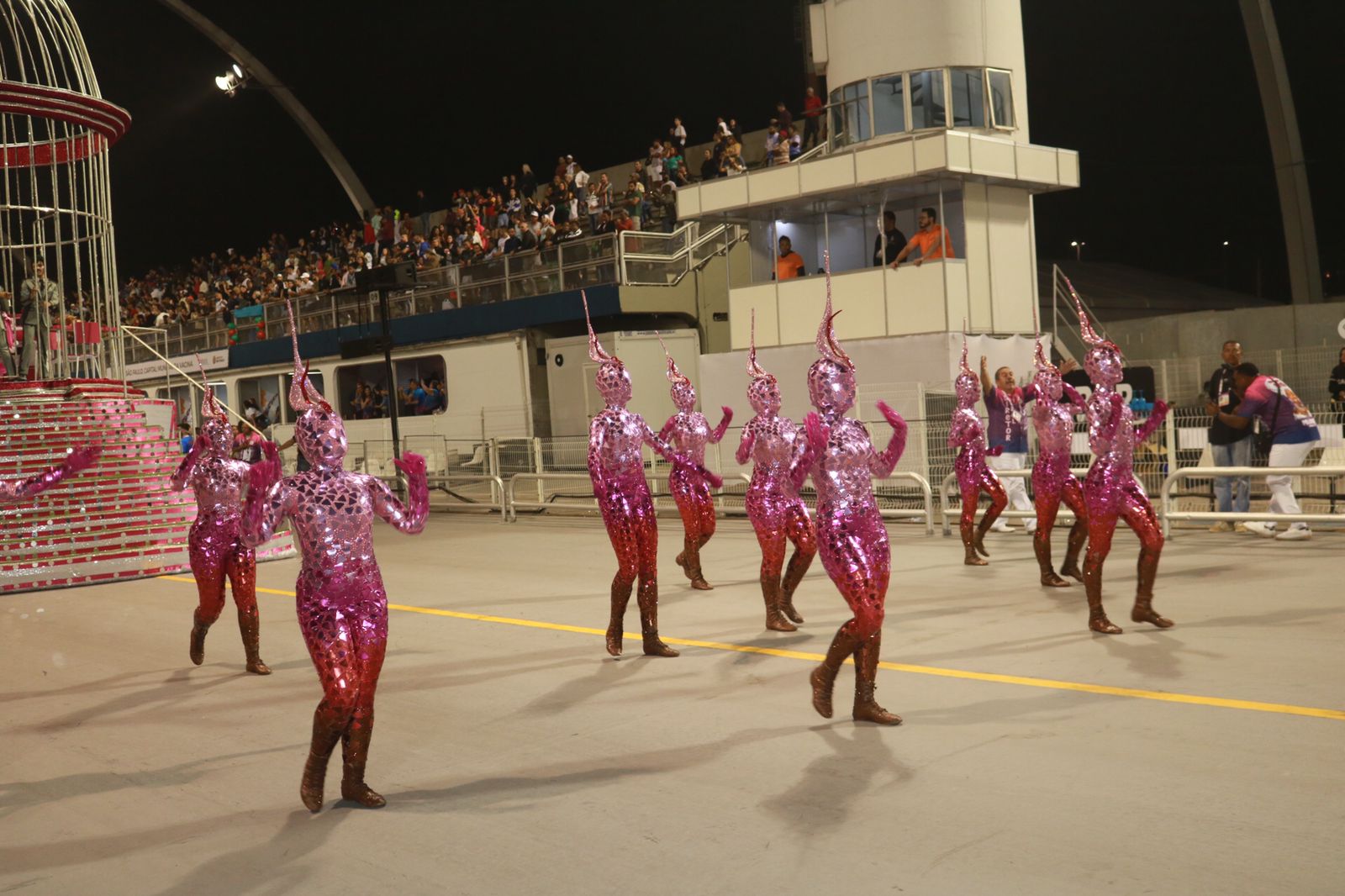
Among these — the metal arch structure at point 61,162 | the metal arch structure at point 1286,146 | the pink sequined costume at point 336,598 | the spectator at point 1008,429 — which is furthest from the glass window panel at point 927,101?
the pink sequined costume at point 336,598

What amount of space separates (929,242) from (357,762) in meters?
16.0

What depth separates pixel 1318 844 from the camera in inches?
169

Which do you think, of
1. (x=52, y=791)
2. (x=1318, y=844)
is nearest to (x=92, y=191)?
(x=52, y=791)

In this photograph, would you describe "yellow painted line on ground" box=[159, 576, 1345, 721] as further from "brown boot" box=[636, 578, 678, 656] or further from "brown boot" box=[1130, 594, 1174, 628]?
"brown boot" box=[1130, 594, 1174, 628]

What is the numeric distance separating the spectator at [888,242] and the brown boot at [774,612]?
12001 millimetres

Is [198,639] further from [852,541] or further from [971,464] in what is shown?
[971,464]

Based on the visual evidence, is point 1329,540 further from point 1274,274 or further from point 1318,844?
point 1274,274

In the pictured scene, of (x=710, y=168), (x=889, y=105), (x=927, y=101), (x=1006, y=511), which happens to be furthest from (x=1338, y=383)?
(x=710, y=168)

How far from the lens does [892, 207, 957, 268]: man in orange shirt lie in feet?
63.7

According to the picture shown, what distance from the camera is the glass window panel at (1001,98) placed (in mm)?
20469

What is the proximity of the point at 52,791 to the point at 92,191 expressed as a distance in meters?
10.5

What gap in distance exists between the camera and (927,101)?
20.3 metres

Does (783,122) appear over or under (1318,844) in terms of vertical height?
over

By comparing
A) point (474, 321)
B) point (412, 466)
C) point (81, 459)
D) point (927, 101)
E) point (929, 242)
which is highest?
Result: point (927, 101)
